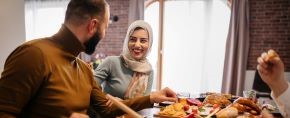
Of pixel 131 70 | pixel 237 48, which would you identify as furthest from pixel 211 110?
pixel 237 48

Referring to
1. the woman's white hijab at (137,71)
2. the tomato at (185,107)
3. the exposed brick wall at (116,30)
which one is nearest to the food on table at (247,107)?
the tomato at (185,107)

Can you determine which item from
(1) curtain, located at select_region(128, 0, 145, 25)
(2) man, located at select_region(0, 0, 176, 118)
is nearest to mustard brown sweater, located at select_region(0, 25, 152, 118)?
(2) man, located at select_region(0, 0, 176, 118)

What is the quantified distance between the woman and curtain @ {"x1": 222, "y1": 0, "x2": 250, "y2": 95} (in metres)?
2.72

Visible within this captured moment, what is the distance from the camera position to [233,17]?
15.3ft

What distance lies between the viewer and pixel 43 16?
613cm

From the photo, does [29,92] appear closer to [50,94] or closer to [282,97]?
[50,94]

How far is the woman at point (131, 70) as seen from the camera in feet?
7.08

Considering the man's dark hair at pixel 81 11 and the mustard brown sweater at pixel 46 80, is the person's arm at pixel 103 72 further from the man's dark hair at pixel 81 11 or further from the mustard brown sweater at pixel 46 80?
the man's dark hair at pixel 81 11

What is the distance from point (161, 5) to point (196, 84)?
5.32 feet

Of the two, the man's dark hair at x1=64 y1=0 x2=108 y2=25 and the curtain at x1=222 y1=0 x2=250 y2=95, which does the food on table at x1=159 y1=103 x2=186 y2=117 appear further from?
the curtain at x1=222 y1=0 x2=250 y2=95

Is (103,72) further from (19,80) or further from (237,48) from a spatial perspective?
(237,48)

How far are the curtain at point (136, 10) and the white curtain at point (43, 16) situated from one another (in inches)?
61.8

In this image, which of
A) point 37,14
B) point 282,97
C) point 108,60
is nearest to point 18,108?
point 282,97

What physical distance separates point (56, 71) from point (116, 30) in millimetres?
4505
